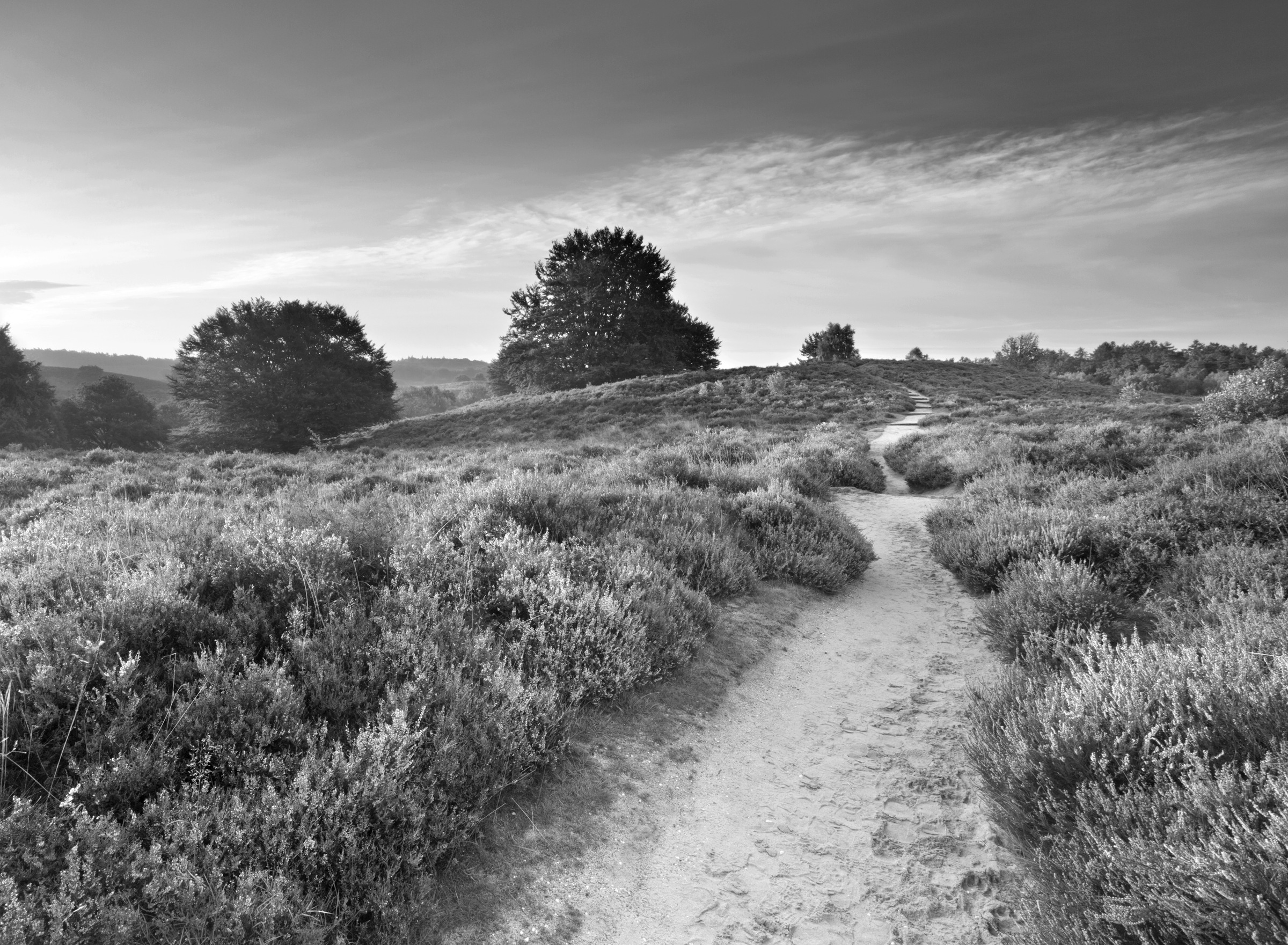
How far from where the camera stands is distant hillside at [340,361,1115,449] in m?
27.5

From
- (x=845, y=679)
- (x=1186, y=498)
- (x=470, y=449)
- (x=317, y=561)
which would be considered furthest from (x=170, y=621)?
(x=470, y=449)

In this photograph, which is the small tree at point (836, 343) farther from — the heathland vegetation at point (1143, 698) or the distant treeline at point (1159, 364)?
the heathland vegetation at point (1143, 698)

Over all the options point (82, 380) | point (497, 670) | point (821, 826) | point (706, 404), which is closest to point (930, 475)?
point (821, 826)

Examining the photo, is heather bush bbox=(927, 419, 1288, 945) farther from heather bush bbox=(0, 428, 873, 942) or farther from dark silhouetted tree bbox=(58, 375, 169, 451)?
dark silhouetted tree bbox=(58, 375, 169, 451)

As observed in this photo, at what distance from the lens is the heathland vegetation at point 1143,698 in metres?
2.18

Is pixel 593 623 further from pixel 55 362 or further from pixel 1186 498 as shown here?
pixel 55 362

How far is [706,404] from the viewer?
3175 centimetres

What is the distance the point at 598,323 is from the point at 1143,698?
5195 cm

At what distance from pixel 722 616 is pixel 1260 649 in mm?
3514

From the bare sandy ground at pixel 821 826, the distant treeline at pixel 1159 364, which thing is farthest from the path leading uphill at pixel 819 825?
the distant treeline at pixel 1159 364

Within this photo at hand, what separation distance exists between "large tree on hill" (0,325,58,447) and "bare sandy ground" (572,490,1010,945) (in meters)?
49.5

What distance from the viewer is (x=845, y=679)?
4.81 metres

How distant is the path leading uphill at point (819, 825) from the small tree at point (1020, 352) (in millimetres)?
104275

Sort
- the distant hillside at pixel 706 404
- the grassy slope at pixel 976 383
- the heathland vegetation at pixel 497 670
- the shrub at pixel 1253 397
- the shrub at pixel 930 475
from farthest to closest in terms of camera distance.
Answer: the grassy slope at pixel 976 383 < the distant hillside at pixel 706 404 < the shrub at pixel 1253 397 < the shrub at pixel 930 475 < the heathland vegetation at pixel 497 670
